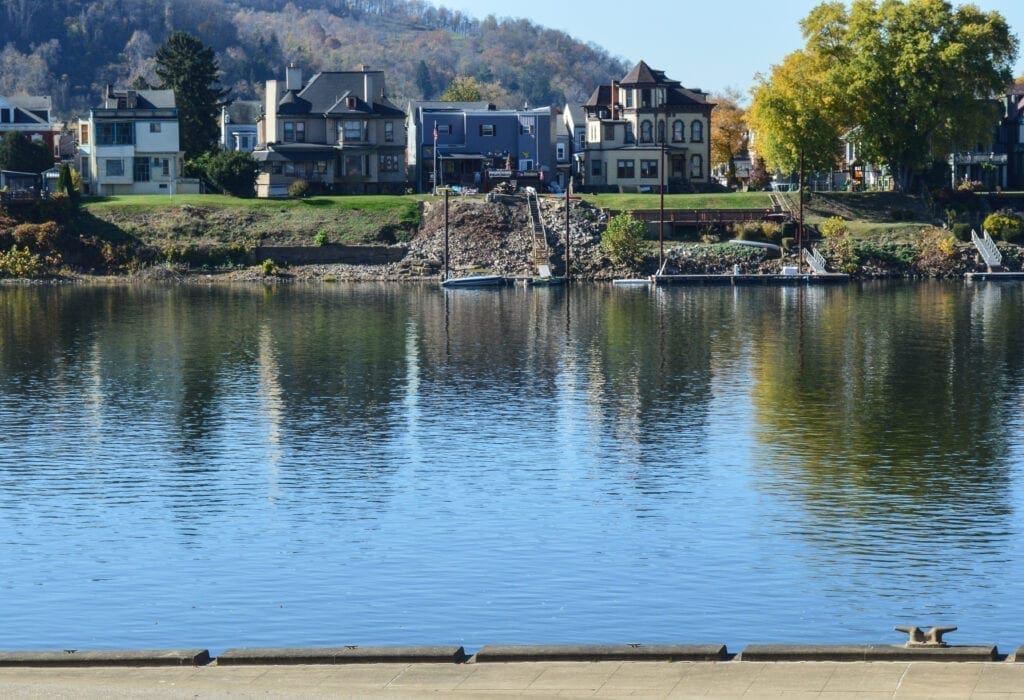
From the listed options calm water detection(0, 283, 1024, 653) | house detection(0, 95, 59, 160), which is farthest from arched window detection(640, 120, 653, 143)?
calm water detection(0, 283, 1024, 653)

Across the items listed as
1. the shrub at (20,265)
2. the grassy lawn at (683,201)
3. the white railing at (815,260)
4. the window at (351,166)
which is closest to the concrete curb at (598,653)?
the white railing at (815,260)

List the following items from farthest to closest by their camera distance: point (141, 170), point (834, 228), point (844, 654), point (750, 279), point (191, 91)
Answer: point (191, 91)
point (141, 170)
point (834, 228)
point (750, 279)
point (844, 654)

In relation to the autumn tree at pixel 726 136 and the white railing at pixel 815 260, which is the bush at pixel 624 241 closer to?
the white railing at pixel 815 260

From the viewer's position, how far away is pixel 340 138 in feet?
471

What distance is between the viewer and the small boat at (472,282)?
11750cm

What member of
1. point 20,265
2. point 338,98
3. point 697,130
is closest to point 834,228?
point 697,130

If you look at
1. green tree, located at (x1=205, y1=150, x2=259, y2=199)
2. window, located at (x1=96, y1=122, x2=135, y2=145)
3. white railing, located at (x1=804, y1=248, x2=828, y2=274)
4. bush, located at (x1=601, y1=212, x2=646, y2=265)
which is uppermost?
window, located at (x1=96, y1=122, x2=135, y2=145)

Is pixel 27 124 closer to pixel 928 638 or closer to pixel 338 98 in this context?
pixel 338 98

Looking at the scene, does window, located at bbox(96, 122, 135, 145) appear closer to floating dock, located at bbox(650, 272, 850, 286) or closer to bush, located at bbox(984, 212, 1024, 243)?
floating dock, located at bbox(650, 272, 850, 286)

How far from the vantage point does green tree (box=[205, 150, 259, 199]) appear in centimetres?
13662

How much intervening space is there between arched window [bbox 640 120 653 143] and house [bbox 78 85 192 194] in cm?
4143

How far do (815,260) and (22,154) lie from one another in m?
69.4

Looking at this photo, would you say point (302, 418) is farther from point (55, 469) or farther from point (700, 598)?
point (700, 598)

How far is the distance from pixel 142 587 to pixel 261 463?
1452cm
